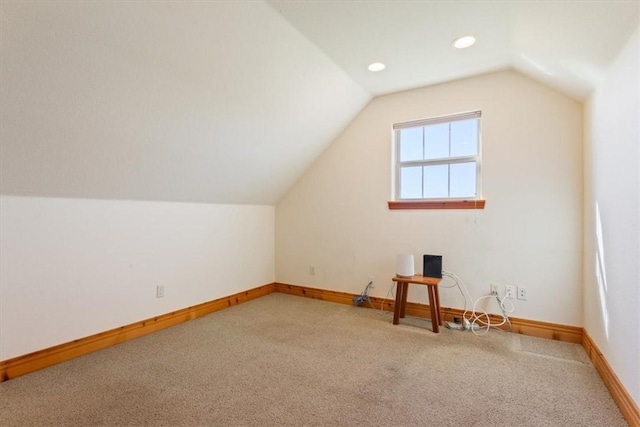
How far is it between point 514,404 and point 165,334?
2.60m

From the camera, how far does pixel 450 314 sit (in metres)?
3.05

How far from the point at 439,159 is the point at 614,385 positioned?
2.13 metres

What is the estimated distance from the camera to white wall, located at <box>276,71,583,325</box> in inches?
104

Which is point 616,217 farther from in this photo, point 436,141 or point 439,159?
point 436,141

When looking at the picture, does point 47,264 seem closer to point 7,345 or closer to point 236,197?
point 7,345

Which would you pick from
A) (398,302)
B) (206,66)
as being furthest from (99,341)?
(398,302)

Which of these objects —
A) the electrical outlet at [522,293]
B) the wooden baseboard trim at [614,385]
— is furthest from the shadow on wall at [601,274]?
the electrical outlet at [522,293]

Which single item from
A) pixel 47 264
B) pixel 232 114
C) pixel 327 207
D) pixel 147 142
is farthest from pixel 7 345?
pixel 327 207

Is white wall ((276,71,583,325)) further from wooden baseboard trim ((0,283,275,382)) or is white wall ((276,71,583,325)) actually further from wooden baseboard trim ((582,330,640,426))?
wooden baseboard trim ((0,283,275,382))

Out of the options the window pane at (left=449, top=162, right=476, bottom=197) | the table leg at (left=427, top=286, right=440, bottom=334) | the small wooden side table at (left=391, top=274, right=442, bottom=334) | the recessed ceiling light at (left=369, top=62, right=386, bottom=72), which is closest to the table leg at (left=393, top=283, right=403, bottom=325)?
the small wooden side table at (left=391, top=274, right=442, bottom=334)

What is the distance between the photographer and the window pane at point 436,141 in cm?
319

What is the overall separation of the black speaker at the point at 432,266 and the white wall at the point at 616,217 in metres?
1.09

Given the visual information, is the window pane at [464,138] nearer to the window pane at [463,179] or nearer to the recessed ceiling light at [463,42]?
the window pane at [463,179]

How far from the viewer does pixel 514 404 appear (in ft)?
5.76
